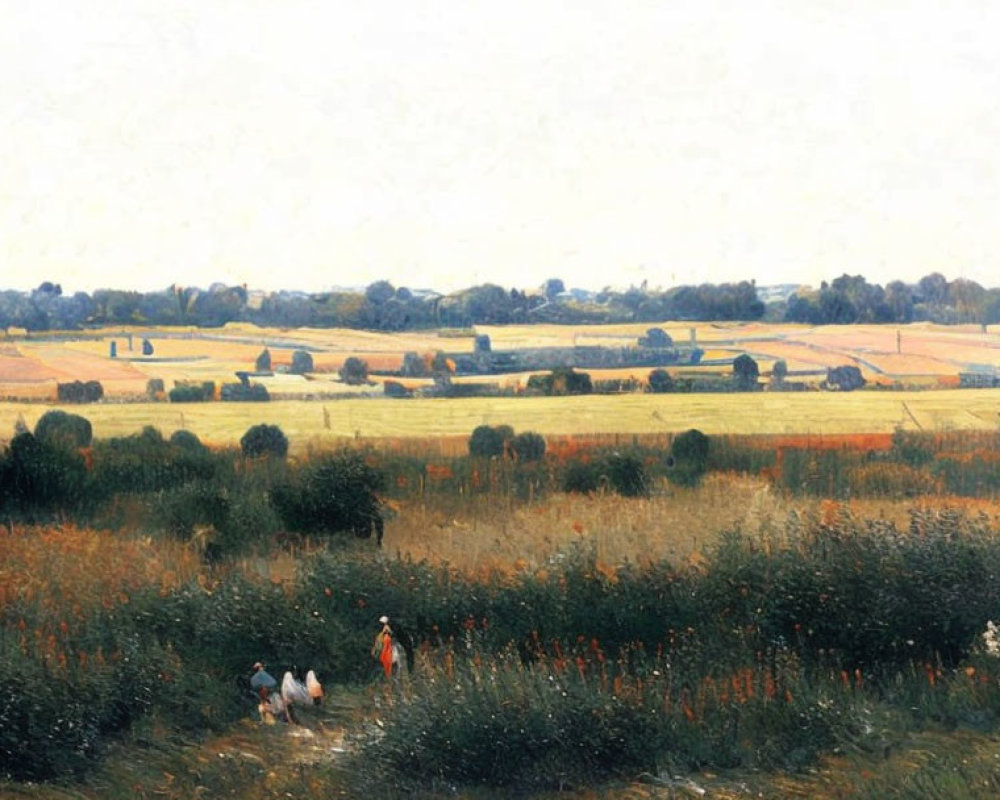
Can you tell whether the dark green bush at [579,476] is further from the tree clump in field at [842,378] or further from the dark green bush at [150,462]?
the dark green bush at [150,462]

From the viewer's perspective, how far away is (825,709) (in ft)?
27.4

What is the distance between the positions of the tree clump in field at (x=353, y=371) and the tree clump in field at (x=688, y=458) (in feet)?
11.0

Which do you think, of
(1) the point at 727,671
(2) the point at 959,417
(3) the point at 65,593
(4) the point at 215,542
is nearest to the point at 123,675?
(3) the point at 65,593

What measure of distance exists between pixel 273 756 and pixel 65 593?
365 cm

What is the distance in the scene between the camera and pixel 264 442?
13.1 metres

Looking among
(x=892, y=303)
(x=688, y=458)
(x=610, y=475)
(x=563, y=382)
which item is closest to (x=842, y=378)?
(x=892, y=303)

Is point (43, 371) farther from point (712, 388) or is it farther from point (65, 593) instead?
point (712, 388)

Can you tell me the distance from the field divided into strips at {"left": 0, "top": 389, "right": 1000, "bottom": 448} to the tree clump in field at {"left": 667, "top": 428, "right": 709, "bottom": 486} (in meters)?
0.15

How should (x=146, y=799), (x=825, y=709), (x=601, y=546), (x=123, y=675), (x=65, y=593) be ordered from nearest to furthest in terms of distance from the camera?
(x=146, y=799) → (x=825, y=709) → (x=123, y=675) → (x=65, y=593) → (x=601, y=546)

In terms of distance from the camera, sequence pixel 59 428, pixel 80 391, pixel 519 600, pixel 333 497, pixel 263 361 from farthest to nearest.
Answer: pixel 263 361 → pixel 80 391 → pixel 59 428 → pixel 333 497 → pixel 519 600

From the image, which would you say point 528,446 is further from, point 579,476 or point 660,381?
point 660,381

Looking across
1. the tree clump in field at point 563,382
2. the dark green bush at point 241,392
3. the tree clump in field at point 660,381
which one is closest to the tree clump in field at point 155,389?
the dark green bush at point 241,392

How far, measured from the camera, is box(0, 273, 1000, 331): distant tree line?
1302cm

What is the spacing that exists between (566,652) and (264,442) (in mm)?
4708
